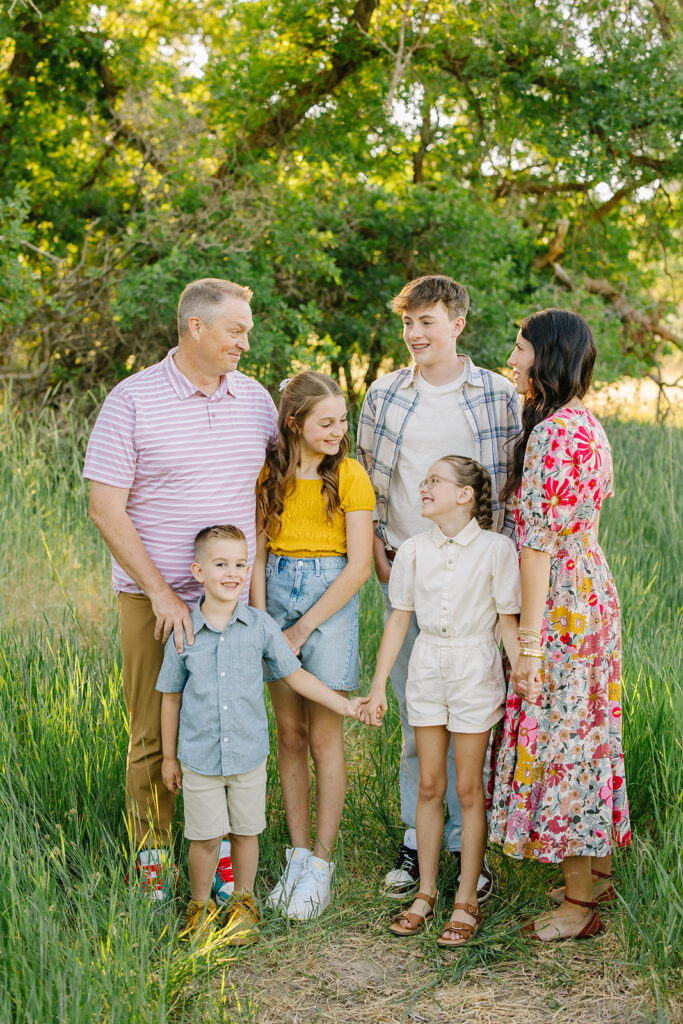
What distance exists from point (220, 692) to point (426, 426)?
117cm

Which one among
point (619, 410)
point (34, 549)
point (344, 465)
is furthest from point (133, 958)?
point (619, 410)

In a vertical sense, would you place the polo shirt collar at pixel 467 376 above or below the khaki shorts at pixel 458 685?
above

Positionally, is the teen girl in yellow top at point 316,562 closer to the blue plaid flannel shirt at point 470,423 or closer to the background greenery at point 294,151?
the blue plaid flannel shirt at point 470,423

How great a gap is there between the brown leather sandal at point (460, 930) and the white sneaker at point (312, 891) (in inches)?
16.3

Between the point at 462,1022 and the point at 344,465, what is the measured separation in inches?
68.4

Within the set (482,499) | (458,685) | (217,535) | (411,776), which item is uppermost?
(482,499)

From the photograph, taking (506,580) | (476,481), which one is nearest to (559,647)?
(506,580)

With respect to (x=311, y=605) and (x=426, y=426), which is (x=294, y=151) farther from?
(x=311, y=605)

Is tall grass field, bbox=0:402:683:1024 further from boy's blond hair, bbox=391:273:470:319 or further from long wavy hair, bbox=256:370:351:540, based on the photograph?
boy's blond hair, bbox=391:273:470:319

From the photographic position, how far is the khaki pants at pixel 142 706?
3.16m

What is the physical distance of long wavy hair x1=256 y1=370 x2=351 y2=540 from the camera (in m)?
3.12

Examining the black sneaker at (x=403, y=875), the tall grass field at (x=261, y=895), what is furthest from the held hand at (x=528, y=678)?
the black sneaker at (x=403, y=875)

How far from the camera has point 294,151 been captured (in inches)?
357

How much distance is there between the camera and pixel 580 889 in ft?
9.81
